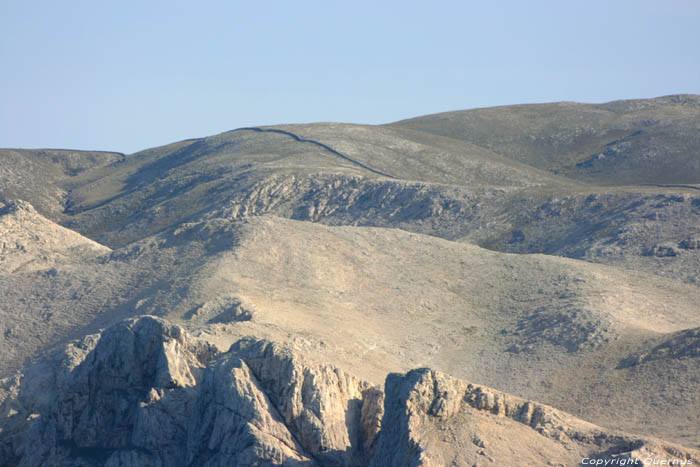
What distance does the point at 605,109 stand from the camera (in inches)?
5655

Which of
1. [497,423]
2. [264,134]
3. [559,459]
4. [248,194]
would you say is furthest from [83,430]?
[264,134]

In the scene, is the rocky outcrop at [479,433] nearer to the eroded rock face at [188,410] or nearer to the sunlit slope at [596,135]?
the eroded rock face at [188,410]

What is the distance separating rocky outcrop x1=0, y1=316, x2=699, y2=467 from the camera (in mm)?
23625

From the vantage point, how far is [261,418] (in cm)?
2573

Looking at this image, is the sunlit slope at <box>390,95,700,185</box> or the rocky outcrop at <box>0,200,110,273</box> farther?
the sunlit slope at <box>390,95,700,185</box>

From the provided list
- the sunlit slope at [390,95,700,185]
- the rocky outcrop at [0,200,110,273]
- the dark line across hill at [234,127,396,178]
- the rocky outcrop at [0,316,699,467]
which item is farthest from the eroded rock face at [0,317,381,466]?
the sunlit slope at [390,95,700,185]

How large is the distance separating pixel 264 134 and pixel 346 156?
25.3m

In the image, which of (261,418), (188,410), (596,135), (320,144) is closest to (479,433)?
(261,418)

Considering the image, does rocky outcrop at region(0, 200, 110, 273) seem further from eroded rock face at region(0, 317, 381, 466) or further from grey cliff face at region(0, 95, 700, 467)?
eroded rock face at region(0, 317, 381, 466)

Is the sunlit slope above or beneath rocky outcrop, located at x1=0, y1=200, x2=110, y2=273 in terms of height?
Result: above

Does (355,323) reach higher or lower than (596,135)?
lower

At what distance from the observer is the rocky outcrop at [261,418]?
2362 cm

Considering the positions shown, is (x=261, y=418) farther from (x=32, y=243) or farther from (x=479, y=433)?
(x=32, y=243)

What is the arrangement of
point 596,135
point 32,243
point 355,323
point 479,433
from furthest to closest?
1. point 596,135
2. point 32,243
3. point 355,323
4. point 479,433
